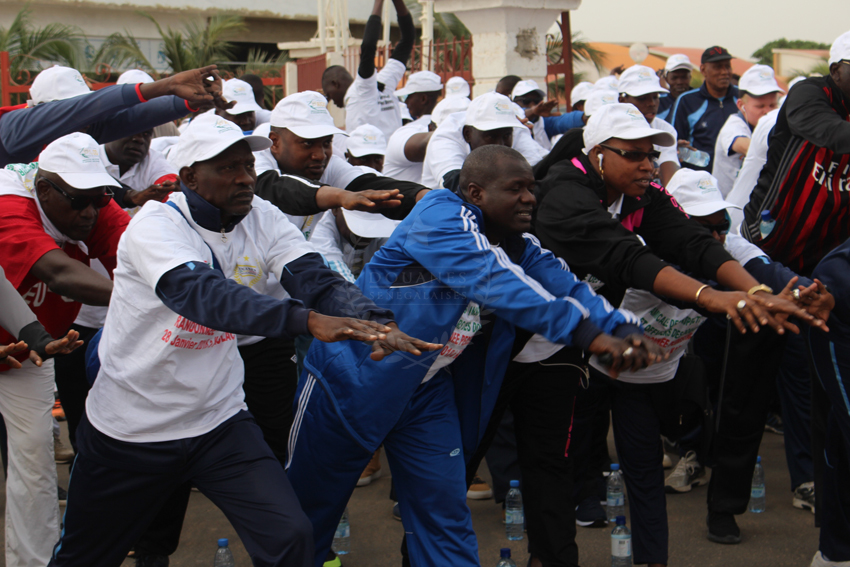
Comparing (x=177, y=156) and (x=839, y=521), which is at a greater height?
(x=177, y=156)

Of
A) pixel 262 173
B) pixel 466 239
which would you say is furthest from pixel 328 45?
pixel 466 239

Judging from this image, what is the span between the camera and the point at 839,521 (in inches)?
160

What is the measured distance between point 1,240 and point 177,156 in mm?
1107

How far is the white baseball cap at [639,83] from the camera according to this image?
6980 millimetres

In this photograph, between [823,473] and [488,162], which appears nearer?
[488,162]

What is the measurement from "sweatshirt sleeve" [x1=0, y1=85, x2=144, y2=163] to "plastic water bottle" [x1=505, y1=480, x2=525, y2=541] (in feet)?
9.74

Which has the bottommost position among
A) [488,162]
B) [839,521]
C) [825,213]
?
[839,521]

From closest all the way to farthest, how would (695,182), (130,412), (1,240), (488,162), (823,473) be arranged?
(130,412), (488,162), (1,240), (823,473), (695,182)

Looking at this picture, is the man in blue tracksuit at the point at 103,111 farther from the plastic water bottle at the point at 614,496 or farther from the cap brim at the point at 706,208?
the plastic water bottle at the point at 614,496

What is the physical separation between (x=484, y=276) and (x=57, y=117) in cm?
259

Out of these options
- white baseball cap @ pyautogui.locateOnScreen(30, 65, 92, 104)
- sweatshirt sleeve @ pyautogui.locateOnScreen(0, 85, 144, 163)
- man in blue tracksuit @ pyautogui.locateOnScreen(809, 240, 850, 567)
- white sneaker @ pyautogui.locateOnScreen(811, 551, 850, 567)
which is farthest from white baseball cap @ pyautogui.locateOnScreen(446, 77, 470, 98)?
white sneaker @ pyautogui.locateOnScreen(811, 551, 850, 567)

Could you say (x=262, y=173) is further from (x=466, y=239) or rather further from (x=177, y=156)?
(x=466, y=239)

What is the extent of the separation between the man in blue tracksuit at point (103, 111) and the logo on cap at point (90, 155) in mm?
446

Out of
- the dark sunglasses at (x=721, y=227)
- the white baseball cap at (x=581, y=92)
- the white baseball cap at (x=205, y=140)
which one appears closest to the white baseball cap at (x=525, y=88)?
the white baseball cap at (x=581, y=92)
